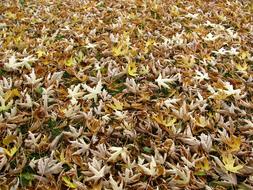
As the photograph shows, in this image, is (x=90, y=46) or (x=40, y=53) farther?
(x=90, y=46)

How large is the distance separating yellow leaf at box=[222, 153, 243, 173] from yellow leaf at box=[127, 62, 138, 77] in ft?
4.80

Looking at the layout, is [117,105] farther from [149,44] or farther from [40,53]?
[149,44]

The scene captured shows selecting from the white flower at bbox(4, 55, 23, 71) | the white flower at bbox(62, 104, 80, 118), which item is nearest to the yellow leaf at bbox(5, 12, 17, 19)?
the white flower at bbox(4, 55, 23, 71)

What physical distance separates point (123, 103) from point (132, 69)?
663 millimetres

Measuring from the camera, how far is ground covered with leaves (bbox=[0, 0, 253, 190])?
2.61m

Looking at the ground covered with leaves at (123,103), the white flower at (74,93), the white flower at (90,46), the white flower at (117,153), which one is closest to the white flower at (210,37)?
the ground covered with leaves at (123,103)

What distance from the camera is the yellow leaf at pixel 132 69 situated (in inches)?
150

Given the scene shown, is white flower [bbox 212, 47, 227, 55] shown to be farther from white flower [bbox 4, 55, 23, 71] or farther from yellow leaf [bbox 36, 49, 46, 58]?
white flower [bbox 4, 55, 23, 71]

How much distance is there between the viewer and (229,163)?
270 centimetres

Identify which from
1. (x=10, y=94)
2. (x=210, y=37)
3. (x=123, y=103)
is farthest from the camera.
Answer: (x=210, y=37)

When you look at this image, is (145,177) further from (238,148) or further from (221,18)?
(221,18)

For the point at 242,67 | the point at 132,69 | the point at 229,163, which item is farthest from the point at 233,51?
the point at 229,163

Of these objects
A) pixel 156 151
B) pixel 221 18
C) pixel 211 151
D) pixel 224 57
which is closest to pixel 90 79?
pixel 156 151

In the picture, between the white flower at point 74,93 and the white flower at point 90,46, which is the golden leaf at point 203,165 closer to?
the white flower at point 74,93
